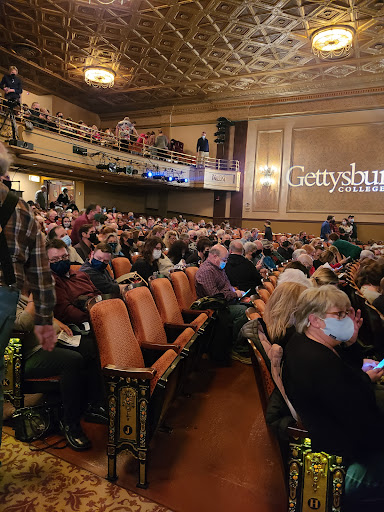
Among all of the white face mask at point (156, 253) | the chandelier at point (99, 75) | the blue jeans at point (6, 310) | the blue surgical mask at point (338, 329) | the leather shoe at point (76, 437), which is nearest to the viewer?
the blue jeans at point (6, 310)

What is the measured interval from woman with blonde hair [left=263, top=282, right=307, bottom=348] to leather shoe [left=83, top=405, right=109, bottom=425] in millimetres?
1129

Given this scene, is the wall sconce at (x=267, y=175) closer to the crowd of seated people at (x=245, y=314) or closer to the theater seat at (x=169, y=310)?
the crowd of seated people at (x=245, y=314)

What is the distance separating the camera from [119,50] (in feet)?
35.6

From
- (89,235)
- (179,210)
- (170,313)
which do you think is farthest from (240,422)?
(179,210)

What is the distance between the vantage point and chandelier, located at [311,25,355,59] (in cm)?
882

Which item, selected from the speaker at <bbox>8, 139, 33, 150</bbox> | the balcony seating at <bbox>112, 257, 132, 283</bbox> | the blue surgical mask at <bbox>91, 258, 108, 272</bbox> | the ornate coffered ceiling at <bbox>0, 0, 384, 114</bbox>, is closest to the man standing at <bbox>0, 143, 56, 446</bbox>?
the blue surgical mask at <bbox>91, 258, 108, 272</bbox>

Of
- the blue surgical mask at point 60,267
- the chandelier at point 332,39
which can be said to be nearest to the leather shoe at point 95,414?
the blue surgical mask at point 60,267

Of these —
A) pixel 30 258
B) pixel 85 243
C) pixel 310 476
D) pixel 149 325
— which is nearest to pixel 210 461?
pixel 310 476

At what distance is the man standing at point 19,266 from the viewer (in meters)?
1.22

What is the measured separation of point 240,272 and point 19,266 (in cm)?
299

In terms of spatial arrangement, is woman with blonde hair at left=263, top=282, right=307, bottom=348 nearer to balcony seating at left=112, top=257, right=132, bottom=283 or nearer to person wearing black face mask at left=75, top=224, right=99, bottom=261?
balcony seating at left=112, top=257, right=132, bottom=283

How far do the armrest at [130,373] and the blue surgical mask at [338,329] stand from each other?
0.76m

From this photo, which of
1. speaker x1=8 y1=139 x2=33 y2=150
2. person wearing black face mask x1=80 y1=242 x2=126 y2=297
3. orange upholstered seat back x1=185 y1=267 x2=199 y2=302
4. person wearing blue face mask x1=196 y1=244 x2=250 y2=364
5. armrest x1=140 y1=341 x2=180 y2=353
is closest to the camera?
armrest x1=140 y1=341 x2=180 y2=353

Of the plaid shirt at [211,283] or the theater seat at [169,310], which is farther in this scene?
the plaid shirt at [211,283]
